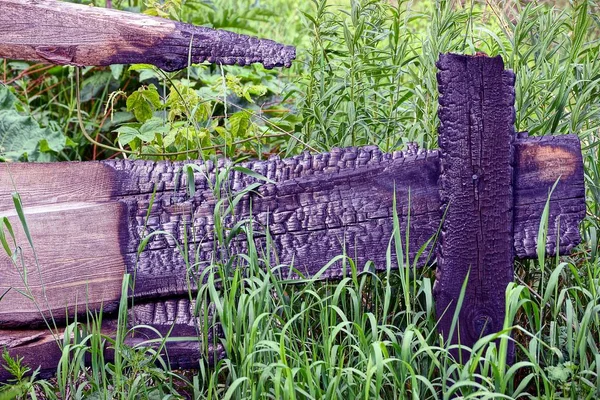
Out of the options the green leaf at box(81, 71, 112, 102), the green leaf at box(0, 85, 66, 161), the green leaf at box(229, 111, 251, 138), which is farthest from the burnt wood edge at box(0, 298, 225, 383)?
the green leaf at box(81, 71, 112, 102)

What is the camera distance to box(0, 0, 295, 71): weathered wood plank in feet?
8.07

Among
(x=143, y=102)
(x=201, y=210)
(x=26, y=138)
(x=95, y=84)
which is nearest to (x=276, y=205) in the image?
(x=201, y=210)

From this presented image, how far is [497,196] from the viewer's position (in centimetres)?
245

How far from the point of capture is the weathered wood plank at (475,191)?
2404 millimetres

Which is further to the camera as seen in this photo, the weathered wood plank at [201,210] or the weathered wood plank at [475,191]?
the weathered wood plank at [201,210]

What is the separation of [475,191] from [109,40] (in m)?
1.27

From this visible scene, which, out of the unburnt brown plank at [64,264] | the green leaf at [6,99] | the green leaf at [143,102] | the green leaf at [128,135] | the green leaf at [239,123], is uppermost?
the green leaf at [6,99]

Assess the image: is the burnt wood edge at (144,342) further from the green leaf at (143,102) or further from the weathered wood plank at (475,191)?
the green leaf at (143,102)

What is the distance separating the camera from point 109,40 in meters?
2.47

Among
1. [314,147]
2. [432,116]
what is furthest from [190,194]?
[432,116]

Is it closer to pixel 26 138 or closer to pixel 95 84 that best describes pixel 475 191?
pixel 26 138

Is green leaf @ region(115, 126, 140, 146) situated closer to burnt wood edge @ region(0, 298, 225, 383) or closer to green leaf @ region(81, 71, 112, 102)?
burnt wood edge @ region(0, 298, 225, 383)

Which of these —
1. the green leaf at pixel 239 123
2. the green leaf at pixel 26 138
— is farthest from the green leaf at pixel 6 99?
the green leaf at pixel 239 123

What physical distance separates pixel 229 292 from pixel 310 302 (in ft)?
1.11
